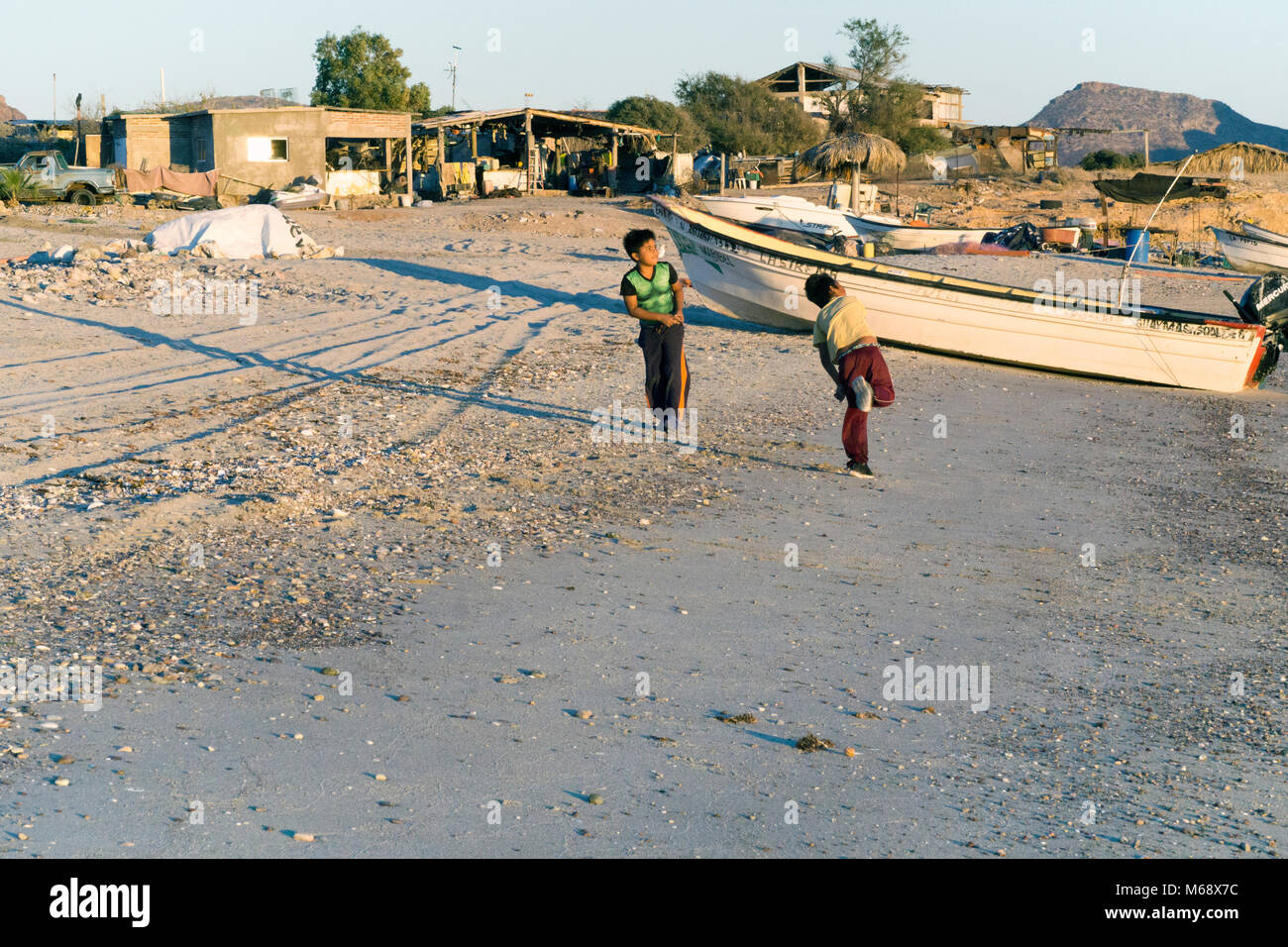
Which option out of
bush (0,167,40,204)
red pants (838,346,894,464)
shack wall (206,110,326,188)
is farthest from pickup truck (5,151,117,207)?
red pants (838,346,894,464)

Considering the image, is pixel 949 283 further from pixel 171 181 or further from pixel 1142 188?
pixel 171 181

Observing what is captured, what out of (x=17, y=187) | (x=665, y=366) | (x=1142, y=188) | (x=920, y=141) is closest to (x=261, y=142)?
(x=17, y=187)

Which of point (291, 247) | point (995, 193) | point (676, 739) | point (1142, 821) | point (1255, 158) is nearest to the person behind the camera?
point (1142, 821)

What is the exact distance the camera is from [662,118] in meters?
50.2

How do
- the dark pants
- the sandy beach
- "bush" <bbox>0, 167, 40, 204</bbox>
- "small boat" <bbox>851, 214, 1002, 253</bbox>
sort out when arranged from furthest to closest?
"bush" <bbox>0, 167, 40, 204</bbox> < "small boat" <bbox>851, 214, 1002, 253</bbox> < the dark pants < the sandy beach

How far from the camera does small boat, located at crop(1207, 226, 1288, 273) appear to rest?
91.5 ft

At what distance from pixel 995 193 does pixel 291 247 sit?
3058 centimetres

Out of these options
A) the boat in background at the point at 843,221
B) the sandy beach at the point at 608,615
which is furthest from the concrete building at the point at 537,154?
the sandy beach at the point at 608,615

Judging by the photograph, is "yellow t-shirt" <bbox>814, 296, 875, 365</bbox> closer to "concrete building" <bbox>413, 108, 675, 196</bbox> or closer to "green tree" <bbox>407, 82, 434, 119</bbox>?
"concrete building" <bbox>413, 108, 675, 196</bbox>

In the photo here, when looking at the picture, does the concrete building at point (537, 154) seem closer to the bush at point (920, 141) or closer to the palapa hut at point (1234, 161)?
the bush at point (920, 141)

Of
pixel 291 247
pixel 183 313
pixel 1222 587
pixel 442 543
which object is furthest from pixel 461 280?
pixel 1222 587

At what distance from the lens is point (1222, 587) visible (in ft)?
22.2

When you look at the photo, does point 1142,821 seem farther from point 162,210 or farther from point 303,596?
point 162,210

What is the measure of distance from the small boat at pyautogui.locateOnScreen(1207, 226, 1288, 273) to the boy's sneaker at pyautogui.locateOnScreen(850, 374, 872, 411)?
23.4 m
